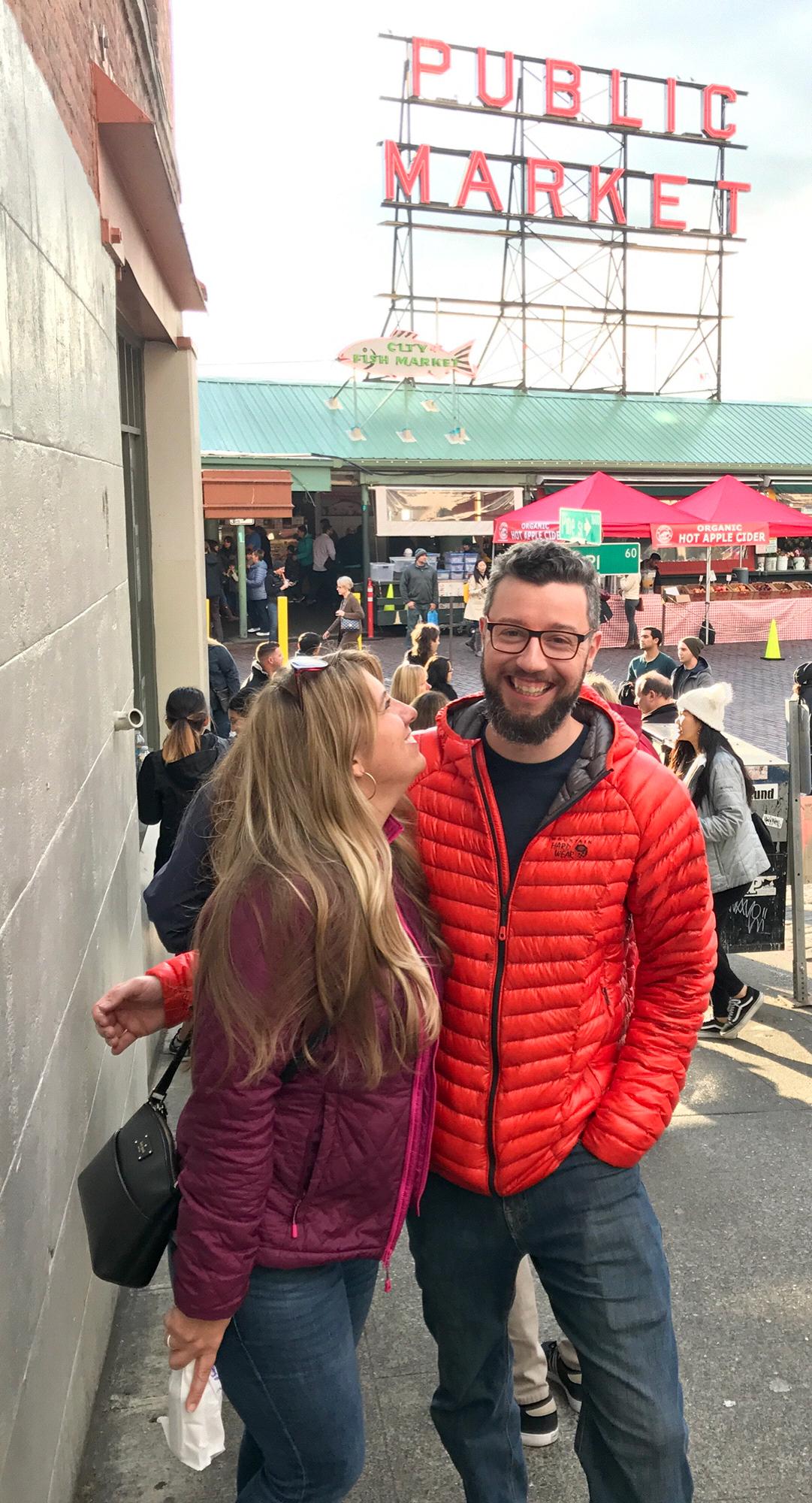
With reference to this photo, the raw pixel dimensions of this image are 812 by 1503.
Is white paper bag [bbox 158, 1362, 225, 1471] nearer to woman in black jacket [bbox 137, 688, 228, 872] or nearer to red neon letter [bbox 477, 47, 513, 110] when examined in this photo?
woman in black jacket [bbox 137, 688, 228, 872]

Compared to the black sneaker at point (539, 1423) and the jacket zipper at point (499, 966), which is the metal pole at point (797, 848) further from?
the jacket zipper at point (499, 966)

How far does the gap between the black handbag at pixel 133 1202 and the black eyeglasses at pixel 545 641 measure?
102 cm

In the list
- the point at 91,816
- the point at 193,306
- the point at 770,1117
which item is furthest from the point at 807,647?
the point at 91,816

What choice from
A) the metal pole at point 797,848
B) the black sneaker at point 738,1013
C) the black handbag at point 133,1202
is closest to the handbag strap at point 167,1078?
the black handbag at point 133,1202

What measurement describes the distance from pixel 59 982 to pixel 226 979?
2.65 feet

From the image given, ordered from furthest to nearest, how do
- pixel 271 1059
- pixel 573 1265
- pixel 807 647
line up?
pixel 807 647 → pixel 573 1265 → pixel 271 1059

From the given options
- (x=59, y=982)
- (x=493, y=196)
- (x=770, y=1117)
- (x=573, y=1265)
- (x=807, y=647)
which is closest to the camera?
(x=573, y=1265)

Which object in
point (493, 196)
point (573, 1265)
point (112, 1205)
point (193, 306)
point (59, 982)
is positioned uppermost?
point (493, 196)

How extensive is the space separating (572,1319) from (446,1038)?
602 mm

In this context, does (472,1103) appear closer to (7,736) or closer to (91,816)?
(7,736)

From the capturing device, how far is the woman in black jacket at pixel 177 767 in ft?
17.8

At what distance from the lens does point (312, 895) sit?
1968mm

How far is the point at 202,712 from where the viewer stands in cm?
552

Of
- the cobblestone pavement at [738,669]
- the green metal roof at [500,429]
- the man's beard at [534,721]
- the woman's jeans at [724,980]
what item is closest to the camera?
the man's beard at [534,721]
